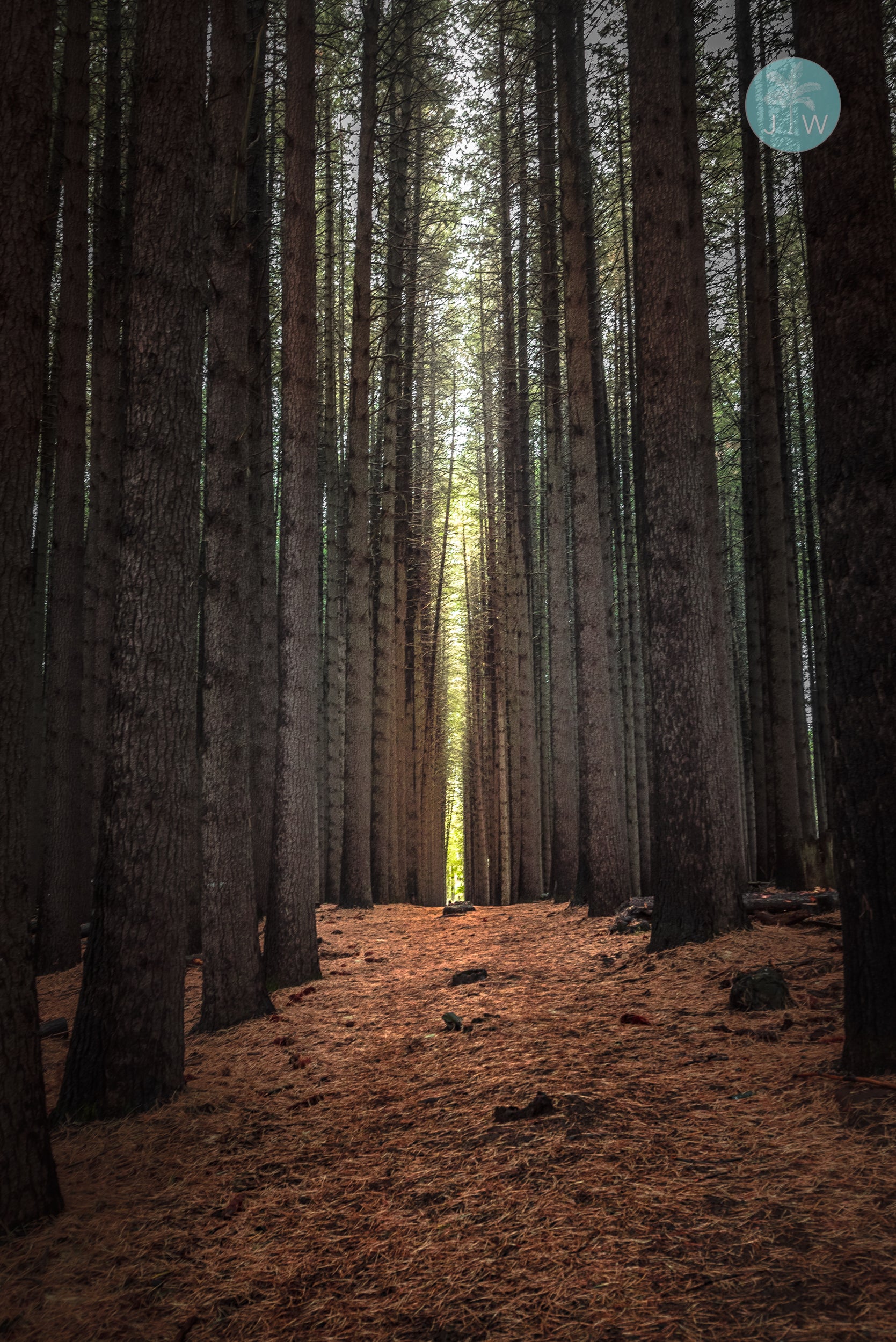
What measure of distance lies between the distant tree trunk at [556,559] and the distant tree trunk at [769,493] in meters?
2.56

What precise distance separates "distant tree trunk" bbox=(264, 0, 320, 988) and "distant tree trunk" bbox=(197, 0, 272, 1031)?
86 centimetres

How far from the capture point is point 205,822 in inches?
221

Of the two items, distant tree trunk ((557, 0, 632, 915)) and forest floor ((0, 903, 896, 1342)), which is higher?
distant tree trunk ((557, 0, 632, 915))

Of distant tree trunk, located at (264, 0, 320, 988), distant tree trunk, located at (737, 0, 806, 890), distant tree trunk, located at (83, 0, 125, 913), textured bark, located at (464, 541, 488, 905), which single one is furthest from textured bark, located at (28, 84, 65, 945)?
textured bark, located at (464, 541, 488, 905)

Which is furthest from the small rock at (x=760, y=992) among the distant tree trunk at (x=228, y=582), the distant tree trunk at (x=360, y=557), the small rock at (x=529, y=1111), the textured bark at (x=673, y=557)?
the distant tree trunk at (x=360, y=557)

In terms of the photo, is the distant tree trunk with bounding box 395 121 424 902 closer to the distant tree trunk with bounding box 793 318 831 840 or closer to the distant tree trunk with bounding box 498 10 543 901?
the distant tree trunk with bounding box 498 10 543 901

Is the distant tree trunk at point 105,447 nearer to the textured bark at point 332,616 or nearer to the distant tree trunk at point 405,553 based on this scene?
the textured bark at point 332,616

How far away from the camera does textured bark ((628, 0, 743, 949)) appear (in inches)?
233

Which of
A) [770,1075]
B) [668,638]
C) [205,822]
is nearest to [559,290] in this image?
[668,638]

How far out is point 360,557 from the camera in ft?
37.0

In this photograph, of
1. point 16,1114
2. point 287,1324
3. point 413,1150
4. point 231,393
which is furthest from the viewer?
point 231,393

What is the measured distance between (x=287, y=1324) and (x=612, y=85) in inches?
509

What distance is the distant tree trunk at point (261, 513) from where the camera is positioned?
26.2 ft

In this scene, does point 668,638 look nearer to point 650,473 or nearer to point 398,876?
point 650,473
